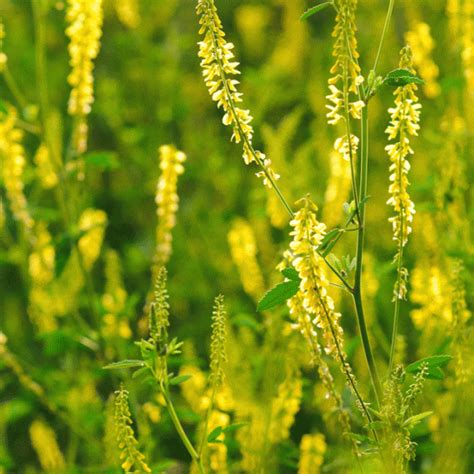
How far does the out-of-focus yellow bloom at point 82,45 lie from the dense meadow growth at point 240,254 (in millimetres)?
10

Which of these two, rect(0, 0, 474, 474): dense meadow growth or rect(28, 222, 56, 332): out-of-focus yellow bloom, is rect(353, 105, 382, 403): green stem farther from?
rect(28, 222, 56, 332): out-of-focus yellow bloom

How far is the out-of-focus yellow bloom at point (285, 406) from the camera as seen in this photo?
2533 mm

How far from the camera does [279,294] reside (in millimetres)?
Result: 1803

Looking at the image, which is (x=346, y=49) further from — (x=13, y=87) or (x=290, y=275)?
(x=13, y=87)

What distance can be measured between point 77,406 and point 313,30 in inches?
209

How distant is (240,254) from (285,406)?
4.45 ft

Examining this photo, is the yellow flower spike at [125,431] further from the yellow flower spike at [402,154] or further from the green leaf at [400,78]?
the green leaf at [400,78]

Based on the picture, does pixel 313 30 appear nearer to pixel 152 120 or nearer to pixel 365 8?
pixel 365 8

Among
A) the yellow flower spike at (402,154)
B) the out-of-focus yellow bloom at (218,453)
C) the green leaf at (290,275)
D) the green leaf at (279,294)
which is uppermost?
the yellow flower spike at (402,154)

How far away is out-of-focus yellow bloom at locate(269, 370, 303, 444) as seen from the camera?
8.31 ft

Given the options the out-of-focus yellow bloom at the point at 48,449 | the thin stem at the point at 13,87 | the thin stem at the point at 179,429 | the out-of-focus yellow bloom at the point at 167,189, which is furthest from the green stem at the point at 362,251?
the out-of-focus yellow bloom at the point at 48,449

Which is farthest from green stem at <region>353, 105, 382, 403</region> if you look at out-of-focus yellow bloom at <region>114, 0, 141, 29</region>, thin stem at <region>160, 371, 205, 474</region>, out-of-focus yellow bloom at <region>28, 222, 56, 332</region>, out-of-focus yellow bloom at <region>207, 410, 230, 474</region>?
out-of-focus yellow bloom at <region>114, 0, 141, 29</region>

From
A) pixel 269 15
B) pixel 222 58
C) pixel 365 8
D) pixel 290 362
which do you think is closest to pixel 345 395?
pixel 290 362

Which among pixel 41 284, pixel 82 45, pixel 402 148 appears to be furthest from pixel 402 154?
pixel 41 284
